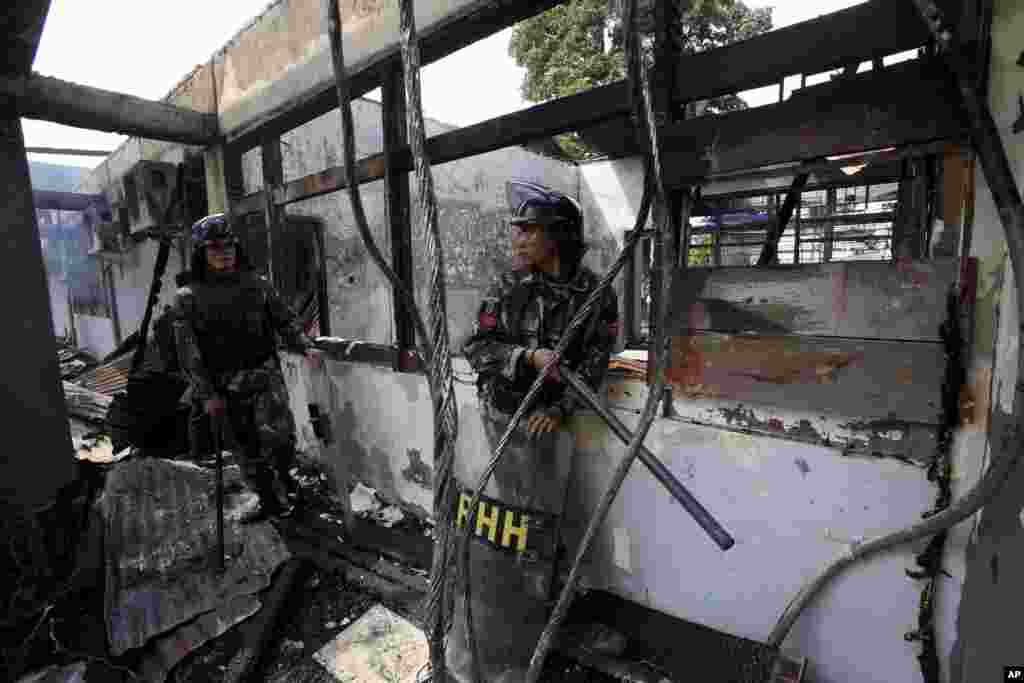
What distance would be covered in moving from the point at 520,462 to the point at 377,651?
1173 millimetres

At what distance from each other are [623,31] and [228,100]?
4.91m

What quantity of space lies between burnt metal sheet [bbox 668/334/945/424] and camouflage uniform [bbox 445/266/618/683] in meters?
0.40

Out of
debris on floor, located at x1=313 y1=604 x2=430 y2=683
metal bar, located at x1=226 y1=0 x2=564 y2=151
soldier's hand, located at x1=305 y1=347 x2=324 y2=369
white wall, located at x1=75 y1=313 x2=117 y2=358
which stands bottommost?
debris on floor, located at x1=313 y1=604 x2=430 y2=683

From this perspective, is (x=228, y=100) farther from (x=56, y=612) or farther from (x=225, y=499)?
(x=56, y=612)

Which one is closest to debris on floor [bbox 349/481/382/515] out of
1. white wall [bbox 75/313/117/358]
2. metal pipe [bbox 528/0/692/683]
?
metal pipe [bbox 528/0/692/683]

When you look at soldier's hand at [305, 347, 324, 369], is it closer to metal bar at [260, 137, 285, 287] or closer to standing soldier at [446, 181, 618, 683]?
metal bar at [260, 137, 285, 287]

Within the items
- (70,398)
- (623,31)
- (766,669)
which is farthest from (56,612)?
(70,398)

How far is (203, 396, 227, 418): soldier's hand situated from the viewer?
10.4 feet

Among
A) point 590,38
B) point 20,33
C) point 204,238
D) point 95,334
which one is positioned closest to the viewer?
point 20,33

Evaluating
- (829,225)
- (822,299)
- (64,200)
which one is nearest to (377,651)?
(822,299)

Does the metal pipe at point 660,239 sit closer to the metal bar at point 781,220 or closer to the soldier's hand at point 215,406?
the metal bar at point 781,220

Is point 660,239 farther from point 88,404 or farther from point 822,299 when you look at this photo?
point 88,404

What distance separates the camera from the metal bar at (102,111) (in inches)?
124

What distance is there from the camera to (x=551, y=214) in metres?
2.15
